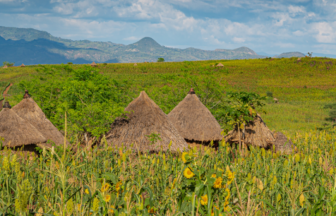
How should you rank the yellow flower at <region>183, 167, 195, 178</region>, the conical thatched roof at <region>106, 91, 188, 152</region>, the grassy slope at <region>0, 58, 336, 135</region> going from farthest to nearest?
the grassy slope at <region>0, 58, 336, 135</region>
the conical thatched roof at <region>106, 91, 188, 152</region>
the yellow flower at <region>183, 167, 195, 178</region>

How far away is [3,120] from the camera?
8.21 meters

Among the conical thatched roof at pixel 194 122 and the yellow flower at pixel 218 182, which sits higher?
the yellow flower at pixel 218 182

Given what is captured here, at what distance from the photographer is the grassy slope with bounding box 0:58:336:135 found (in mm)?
36753

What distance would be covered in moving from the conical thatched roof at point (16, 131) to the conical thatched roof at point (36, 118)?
822mm

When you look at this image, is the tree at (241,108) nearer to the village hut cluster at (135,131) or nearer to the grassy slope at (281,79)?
the village hut cluster at (135,131)

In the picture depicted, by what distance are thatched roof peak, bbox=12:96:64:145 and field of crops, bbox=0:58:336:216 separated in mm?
539

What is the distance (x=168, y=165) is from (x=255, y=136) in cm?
525

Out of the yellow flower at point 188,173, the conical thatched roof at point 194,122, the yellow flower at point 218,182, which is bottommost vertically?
the conical thatched roof at point 194,122

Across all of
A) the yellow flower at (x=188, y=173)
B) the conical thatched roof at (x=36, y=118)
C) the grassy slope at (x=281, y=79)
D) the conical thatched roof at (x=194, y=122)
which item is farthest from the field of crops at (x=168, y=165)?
the conical thatched roof at (x=194, y=122)

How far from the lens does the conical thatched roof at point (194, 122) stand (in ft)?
36.0

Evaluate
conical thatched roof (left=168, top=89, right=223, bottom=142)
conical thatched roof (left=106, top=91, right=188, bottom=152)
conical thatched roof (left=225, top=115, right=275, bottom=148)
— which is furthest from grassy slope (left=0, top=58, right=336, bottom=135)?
conical thatched roof (left=106, top=91, right=188, bottom=152)

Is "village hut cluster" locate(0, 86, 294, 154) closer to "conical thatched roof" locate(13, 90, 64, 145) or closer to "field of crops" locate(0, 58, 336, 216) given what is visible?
"conical thatched roof" locate(13, 90, 64, 145)

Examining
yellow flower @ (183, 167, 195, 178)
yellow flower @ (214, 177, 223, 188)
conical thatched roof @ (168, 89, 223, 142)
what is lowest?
conical thatched roof @ (168, 89, 223, 142)

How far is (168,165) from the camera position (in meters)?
2.86
